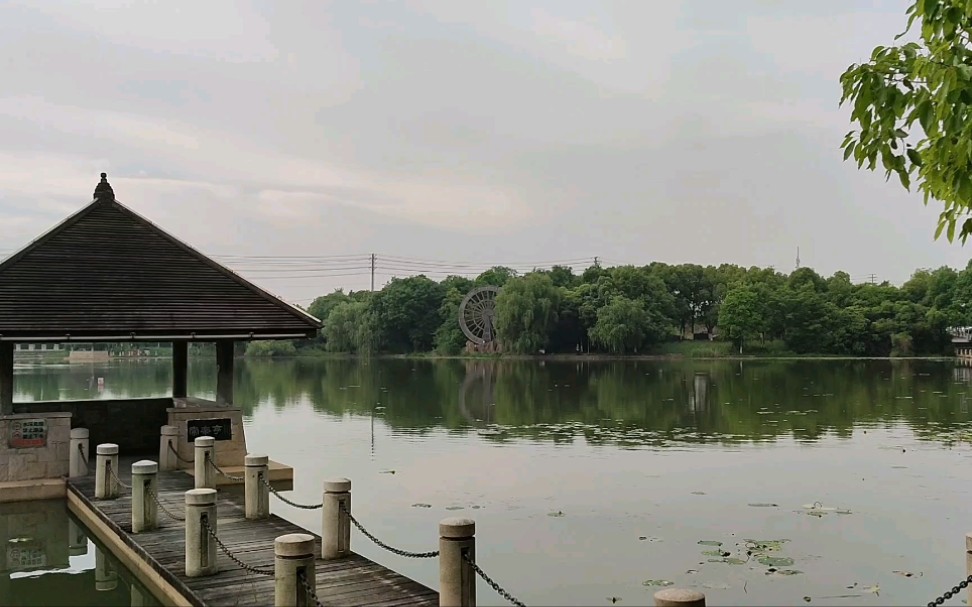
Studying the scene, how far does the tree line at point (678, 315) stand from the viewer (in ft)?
261

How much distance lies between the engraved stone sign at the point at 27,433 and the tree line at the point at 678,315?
2677 inches

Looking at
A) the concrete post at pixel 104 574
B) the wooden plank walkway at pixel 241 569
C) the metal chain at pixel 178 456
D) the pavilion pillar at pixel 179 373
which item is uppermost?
the pavilion pillar at pixel 179 373

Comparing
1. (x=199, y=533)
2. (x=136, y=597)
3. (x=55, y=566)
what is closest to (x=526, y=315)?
(x=55, y=566)

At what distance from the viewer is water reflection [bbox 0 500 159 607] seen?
905cm

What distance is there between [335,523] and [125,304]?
7.61 m

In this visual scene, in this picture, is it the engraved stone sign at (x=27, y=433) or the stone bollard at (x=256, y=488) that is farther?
the engraved stone sign at (x=27, y=433)

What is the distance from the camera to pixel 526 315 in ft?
265

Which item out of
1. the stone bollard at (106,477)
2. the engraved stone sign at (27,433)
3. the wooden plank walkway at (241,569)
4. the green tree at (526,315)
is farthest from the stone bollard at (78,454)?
the green tree at (526,315)

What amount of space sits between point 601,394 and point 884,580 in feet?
88.3

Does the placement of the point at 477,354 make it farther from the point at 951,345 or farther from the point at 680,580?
the point at 680,580

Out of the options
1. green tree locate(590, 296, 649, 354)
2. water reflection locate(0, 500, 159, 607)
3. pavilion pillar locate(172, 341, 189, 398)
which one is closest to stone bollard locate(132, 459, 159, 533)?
water reflection locate(0, 500, 159, 607)

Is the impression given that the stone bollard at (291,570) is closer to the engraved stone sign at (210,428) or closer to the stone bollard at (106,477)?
the stone bollard at (106,477)

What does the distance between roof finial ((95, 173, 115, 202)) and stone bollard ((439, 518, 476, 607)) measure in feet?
39.4

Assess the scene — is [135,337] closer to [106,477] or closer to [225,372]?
[225,372]
